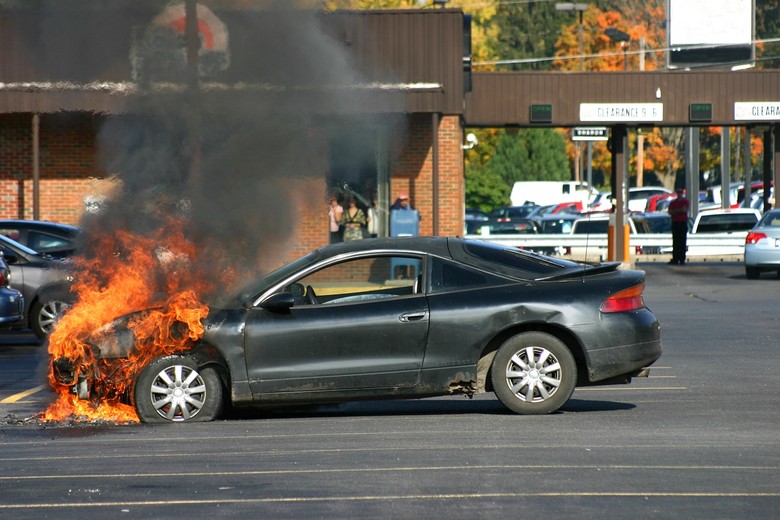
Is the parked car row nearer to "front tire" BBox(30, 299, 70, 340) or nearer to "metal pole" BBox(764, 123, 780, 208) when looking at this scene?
"front tire" BBox(30, 299, 70, 340)

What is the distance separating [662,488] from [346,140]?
8.32 m

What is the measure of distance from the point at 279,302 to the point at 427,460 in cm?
207

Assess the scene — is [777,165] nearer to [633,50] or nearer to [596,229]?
[596,229]

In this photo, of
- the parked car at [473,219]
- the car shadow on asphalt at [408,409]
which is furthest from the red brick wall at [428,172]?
the car shadow on asphalt at [408,409]

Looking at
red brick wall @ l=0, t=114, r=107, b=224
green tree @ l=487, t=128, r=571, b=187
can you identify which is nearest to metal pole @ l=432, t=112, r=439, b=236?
red brick wall @ l=0, t=114, r=107, b=224

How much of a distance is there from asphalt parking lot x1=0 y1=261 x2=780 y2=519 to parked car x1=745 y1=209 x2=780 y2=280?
587 inches

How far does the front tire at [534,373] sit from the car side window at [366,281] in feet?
2.84

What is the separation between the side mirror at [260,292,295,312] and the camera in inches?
362

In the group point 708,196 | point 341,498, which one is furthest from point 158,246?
point 708,196

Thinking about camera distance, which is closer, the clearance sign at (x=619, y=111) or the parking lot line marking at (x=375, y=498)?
the parking lot line marking at (x=375, y=498)

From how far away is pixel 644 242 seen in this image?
3553cm

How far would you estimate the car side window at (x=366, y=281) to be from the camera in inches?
374

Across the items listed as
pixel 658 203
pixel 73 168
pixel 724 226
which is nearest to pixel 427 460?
pixel 73 168

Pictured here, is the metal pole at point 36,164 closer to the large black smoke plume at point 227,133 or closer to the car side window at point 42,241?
the car side window at point 42,241
